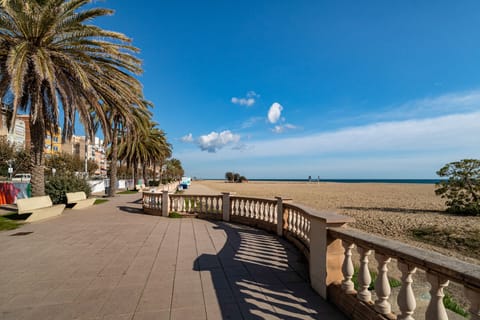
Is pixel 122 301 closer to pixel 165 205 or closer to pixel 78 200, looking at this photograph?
pixel 165 205

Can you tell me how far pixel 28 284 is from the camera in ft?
11.7

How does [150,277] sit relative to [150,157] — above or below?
below

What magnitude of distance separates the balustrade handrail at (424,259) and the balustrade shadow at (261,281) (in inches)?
38.7

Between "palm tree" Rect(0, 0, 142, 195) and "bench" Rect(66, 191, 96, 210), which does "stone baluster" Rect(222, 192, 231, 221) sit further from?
"bench" Rect(66, 191, 96, 210)

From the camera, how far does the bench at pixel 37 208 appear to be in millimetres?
8320

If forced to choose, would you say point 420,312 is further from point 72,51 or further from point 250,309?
point 72,51

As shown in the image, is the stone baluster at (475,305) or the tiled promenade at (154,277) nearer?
the stone baluster at (475,305)

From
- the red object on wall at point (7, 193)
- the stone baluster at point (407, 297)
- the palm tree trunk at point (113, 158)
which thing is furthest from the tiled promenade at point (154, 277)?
the palm tree trunk at point (113, 158)

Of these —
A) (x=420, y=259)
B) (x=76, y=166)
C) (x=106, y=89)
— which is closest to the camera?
(x=420, y=259)

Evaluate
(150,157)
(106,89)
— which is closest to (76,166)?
(150,157)

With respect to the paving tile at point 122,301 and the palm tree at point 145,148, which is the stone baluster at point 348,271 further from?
the palm tree at point 145,148

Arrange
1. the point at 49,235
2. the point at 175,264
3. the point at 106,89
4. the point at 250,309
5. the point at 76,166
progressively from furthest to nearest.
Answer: the point at 76,166 → the point at 106,89 → the point at 49,235 → the point at 175,264 → the point at 250,309

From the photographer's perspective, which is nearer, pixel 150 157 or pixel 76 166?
pixel 150 157

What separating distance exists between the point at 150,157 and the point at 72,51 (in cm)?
2178
